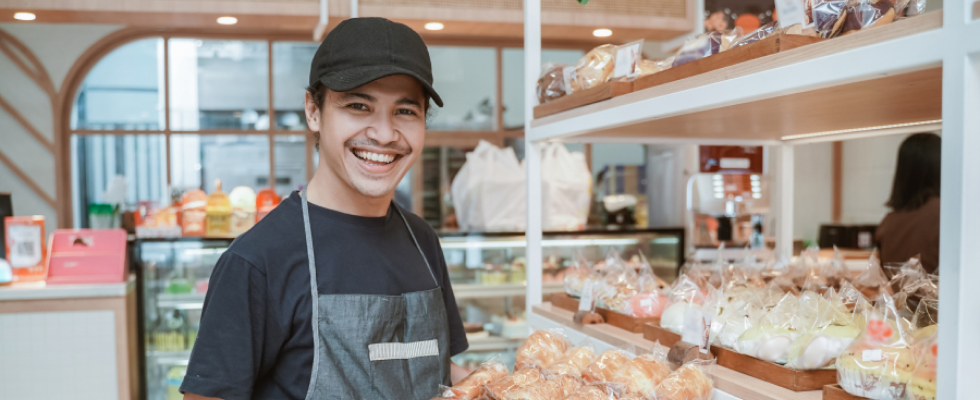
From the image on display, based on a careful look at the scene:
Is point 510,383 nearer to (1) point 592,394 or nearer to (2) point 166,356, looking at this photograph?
(1) point 592,394

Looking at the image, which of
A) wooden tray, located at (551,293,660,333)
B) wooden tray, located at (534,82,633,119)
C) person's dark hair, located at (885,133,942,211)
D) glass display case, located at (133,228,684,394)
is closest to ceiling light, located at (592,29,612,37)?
glass display case, located at (133,228,684,394)

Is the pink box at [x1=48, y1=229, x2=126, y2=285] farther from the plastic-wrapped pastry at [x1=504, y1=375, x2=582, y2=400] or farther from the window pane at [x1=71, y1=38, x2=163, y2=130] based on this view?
the plastic-wrapped pastry at [x1=504, y1=375, x2=582, y2=400]

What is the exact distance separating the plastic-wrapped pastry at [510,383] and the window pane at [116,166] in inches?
210

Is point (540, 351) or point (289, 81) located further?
point (289, 81)

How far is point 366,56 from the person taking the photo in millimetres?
1284

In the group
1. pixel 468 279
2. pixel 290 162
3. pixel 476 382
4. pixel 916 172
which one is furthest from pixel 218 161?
pixel 476 382

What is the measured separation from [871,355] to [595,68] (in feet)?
2.80

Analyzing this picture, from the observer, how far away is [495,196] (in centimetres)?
407

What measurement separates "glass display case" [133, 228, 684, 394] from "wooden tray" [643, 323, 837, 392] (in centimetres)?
244

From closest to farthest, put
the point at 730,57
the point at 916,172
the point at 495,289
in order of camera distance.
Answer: the point at 730,57 < the point at 916,172 < the point at 495,289

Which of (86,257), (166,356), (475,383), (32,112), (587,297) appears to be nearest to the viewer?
(475,383)

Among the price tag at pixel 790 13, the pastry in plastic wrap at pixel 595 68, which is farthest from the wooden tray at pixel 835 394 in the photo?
the pastry in plastic wrap at pixel 595 68

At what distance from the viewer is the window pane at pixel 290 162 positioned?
19.0 ft

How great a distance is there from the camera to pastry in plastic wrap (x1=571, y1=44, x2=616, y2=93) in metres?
1.49
